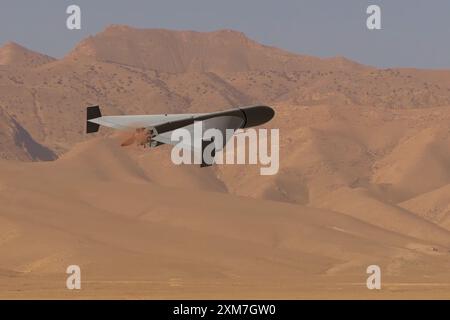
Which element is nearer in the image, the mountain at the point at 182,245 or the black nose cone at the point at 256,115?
the black nose cone at the point at 256,115

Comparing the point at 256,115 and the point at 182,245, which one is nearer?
the point at 256,115

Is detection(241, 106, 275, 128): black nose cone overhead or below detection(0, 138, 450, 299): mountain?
below

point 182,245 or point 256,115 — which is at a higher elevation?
point 182,245

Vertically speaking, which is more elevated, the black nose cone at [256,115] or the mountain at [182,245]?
the mountain at [182,245]

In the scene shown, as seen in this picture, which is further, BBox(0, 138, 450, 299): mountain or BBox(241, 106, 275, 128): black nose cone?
BBox(0, 138, 450, 299): mountain
